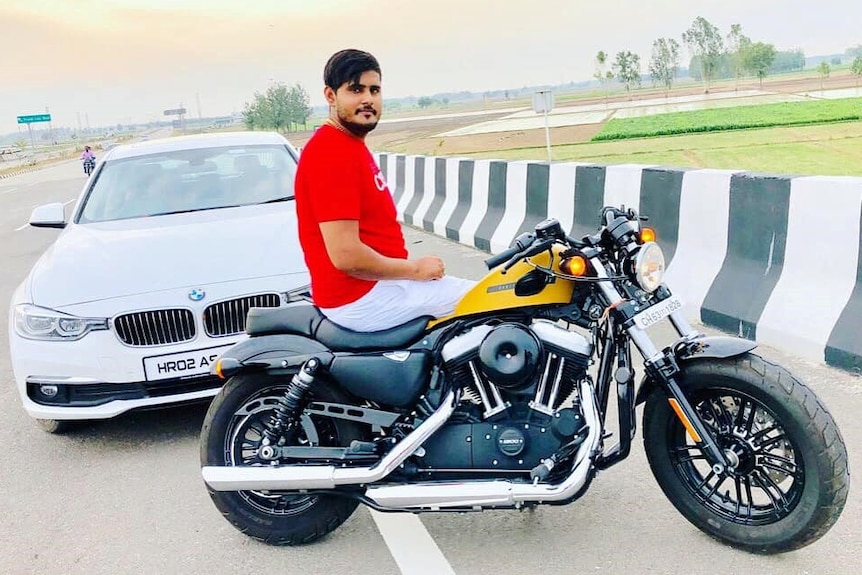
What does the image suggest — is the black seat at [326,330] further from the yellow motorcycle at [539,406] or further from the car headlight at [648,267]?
the car headlight at [648,267]

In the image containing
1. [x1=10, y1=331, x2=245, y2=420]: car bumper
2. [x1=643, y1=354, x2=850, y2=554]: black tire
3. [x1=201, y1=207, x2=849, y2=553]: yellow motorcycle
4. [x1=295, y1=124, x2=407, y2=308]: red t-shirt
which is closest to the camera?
[x1=643, y1=354, x2=850, y2=554]: black tire

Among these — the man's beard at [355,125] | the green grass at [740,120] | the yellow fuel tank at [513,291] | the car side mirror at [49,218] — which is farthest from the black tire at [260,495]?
the green grass at [740,120]

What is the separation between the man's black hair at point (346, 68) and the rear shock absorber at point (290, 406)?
107cm

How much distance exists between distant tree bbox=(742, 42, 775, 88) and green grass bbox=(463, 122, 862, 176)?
80549 millimetres

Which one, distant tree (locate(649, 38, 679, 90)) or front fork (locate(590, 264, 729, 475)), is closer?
front fork (locate(590, 264, 729, 475))

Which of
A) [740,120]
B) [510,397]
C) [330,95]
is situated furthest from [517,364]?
[740,120]

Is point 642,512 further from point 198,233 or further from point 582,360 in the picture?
point 198,233

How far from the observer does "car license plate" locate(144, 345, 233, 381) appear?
449 centimetres

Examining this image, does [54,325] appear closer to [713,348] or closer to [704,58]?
[713,348]

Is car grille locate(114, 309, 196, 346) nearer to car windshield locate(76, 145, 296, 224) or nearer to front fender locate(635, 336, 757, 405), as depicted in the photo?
car windshield locate(76, 145, 296, 224)

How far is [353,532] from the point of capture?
3.59 metres

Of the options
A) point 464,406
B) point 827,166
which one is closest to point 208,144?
point 464,406

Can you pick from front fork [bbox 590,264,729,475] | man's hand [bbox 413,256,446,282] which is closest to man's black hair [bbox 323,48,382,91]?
man's hand [bbox 413,256,446,282]

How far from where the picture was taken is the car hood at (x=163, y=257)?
4.68 meters
